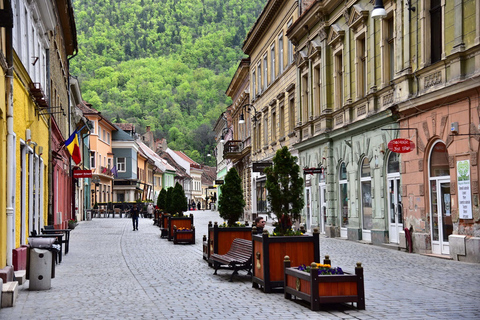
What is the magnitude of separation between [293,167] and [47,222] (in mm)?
13312

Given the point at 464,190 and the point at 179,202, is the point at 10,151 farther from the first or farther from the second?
the point at 179,202

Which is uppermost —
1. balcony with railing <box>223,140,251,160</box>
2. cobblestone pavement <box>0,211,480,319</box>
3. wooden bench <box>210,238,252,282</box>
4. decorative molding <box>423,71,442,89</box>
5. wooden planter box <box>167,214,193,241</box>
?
balcony with railing <box>223,140,251,160</box>

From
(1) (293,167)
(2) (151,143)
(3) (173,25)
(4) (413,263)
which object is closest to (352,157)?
(4) (413,263)

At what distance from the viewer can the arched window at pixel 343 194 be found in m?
26.6

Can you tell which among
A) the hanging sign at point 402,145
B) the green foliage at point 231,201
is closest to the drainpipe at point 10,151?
the green foliage at point 231,201

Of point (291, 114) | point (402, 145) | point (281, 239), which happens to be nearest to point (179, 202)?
point (291, 114)

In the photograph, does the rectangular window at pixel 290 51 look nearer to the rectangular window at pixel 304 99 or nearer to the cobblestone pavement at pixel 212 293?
the rectangular window at pixel 304 99

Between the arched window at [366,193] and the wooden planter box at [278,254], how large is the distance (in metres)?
12.0

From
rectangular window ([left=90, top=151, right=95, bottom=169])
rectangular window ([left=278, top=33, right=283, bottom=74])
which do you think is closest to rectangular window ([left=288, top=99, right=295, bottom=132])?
rectangular window ([left=278, top=33, right=283, bottom=74])

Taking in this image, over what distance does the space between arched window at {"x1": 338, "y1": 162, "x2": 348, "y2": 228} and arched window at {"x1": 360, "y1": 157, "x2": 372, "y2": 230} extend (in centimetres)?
204

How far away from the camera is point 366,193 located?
2416 centimetres

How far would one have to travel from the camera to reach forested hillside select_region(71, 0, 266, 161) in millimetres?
124562

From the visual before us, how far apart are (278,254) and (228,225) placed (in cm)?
571

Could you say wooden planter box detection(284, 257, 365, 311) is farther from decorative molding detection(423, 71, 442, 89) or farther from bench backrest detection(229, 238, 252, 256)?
decorative molding detection(423, 71, 442, 89)
